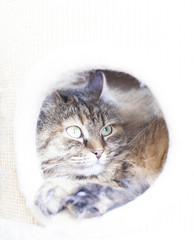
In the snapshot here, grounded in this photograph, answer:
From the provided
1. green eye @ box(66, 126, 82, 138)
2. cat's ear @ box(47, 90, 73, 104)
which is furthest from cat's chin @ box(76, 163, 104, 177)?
cat's ear @ box(47, 90, 73, 104)

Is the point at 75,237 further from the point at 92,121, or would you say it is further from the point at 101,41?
Answer: the point at 101,41

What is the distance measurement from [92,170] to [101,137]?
4.5 inches

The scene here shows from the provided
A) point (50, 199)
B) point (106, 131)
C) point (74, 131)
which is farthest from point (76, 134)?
point (50, 199)

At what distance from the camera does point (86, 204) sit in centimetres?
78

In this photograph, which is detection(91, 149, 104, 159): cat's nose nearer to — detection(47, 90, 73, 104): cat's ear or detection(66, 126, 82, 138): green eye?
detection(66, 126, 82, 138): green eye

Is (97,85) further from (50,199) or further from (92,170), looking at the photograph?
(50,199)

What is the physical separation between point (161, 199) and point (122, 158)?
0.32 m

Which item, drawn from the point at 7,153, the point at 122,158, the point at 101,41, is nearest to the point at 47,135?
the point at 7,153

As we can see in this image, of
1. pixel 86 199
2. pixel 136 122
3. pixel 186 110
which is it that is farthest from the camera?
pixel 136 122

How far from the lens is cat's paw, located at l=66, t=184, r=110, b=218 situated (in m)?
0.77

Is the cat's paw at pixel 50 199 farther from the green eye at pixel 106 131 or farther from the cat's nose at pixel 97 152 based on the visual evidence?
the green eye at pixel 106 131

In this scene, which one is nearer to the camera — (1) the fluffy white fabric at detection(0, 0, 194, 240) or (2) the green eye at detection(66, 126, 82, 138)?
(1) the fluffy white fabric at detection(0, 0, 194, 240)

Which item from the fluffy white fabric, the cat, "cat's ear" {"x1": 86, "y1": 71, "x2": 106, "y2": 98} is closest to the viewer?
the fluffy white fabric

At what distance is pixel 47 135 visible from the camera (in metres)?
0.98
